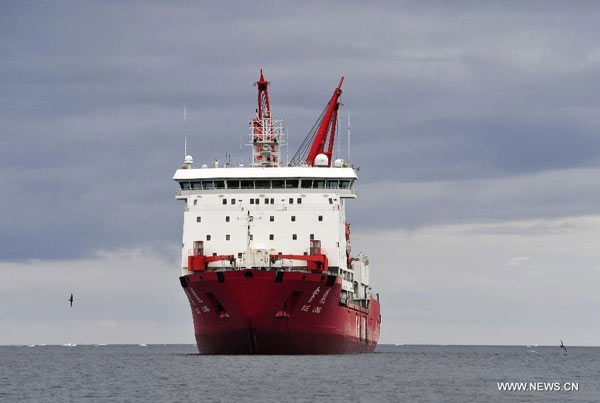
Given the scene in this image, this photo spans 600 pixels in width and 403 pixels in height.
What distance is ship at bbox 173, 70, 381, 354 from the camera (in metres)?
66.6

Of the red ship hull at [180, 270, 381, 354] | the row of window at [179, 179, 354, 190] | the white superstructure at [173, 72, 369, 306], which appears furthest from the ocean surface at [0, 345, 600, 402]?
the row of window at [179, 179, 354, 190]

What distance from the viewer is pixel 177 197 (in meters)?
76.5

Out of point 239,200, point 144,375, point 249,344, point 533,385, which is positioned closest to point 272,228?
point 239,200

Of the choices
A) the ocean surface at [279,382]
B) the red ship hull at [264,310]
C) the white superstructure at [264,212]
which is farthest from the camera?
the white superstructure at [264,212]

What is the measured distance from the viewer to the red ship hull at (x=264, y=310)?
216 ft

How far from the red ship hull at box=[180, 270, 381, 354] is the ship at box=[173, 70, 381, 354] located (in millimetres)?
59

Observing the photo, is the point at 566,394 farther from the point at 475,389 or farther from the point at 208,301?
the point at 208,301

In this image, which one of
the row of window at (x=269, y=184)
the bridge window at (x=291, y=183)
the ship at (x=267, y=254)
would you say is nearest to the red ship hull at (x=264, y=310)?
the ship at (x=267, y=254)

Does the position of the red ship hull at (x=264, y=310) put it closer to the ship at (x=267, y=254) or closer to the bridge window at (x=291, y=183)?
the ship at (x=267, y=254)

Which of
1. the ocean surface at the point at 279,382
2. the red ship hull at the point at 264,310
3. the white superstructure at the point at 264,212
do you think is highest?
the white superstructure at the point at 264,212

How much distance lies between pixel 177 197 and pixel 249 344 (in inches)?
535

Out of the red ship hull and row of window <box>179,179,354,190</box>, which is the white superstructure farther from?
the red ship hull

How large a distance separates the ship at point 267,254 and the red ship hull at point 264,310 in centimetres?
6

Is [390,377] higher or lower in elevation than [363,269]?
lower
